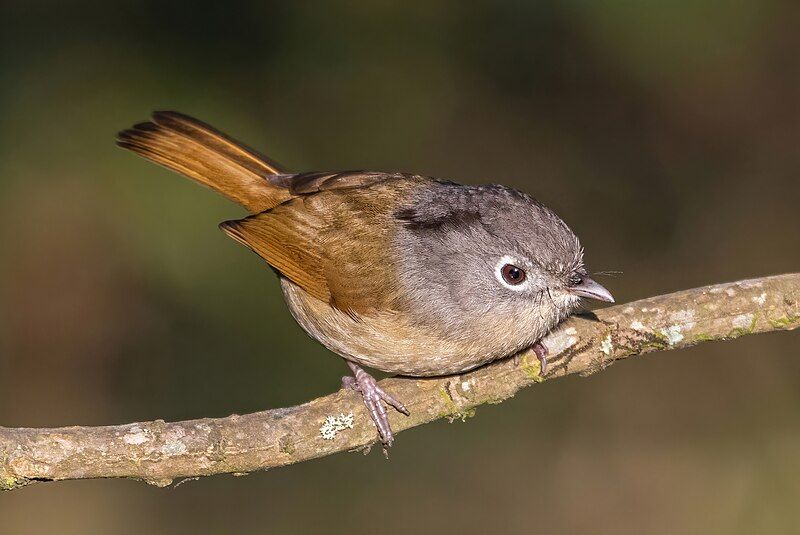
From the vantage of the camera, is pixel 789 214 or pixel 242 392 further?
pixel 789 214

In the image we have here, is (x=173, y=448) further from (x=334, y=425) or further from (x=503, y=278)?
(x=503, y=278)

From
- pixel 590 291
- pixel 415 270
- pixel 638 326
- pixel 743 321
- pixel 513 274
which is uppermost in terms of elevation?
pixel 415 270

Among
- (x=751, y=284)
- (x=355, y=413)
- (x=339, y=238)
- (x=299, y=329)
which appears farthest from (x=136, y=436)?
(x=299, y=329)

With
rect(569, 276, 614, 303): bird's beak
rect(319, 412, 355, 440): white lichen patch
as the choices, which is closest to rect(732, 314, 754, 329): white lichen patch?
rect(569, 276, 614, 303): bird's beak

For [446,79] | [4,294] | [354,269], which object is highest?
[446,79]

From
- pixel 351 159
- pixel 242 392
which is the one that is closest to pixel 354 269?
pixel 242 392

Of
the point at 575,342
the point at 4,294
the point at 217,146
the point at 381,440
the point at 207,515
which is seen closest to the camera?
the point at 381,440

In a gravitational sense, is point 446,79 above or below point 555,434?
above

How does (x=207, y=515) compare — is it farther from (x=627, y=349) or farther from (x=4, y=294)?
(x=627, y=349)
